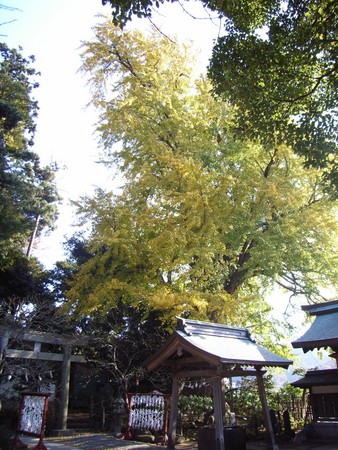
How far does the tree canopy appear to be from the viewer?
6672mm

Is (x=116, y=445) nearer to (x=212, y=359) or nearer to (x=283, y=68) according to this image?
(x=212, y=359)

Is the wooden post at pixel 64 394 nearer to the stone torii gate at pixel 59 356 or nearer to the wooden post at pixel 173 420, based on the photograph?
the stone torii gate at pixel 59 356

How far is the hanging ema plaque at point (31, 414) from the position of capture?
9367mm

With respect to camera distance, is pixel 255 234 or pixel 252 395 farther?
pixel 252 395

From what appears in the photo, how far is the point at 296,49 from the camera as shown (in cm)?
694

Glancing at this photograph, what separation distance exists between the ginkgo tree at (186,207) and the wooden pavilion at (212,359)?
2.51 feet

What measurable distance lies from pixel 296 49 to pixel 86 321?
48.7ft

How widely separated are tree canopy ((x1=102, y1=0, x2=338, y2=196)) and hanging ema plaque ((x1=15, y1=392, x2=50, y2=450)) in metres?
8.97

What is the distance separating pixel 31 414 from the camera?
977 centimetres

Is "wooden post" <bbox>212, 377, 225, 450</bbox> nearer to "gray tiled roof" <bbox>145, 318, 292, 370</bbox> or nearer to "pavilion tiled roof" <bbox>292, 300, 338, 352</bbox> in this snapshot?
"gray tiled roof" <bbox>145, 318, 292, 370</bbox>

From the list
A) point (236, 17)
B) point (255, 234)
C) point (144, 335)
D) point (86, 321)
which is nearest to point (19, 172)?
point (86, 321)

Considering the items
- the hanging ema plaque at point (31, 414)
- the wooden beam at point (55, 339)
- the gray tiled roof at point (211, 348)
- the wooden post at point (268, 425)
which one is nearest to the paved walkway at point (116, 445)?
the hanging ema plaque at point (31, 414)

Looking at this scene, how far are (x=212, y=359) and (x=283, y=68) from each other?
20.5 feet

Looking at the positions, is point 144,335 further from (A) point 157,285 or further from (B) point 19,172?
(B) point 19,172
